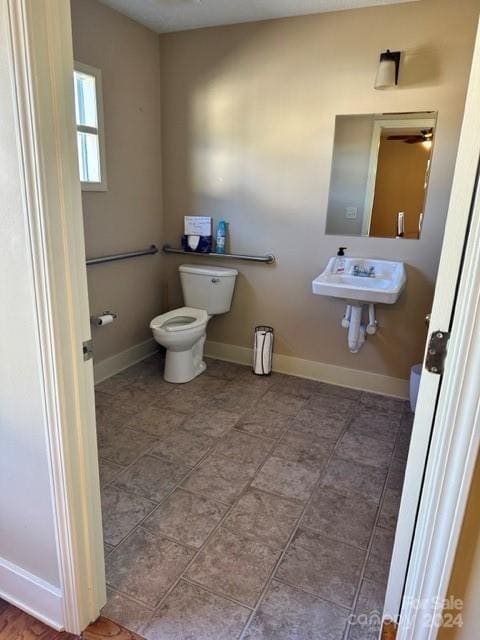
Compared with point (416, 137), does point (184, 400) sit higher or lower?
lower

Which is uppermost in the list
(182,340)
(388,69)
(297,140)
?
(388,69)

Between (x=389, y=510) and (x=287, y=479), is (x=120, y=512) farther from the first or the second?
(x=389, y=510)

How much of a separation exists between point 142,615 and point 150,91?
125 inches

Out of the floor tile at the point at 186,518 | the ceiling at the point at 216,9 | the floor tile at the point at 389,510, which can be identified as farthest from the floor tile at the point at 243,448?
the ceiling at the point at 216,9

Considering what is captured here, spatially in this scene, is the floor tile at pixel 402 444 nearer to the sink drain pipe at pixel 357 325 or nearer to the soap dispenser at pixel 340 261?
the sink drain pipe at pixel 357 325

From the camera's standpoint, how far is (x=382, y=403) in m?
2.89

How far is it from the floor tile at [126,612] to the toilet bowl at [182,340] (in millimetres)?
1647

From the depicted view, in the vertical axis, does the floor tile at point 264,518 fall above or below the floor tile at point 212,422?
below

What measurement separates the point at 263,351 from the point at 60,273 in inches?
89.1

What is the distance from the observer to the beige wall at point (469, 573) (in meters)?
0.87

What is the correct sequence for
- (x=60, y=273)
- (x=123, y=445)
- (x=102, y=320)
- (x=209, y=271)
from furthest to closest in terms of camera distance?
(x=209, y=271)
(x=102, y=320)
(x=123, y=445)
(x=60, y=273)

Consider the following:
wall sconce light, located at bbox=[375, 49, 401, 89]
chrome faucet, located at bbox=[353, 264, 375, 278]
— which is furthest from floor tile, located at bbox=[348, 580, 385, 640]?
wall sconce light, located at bbox=[375, 49, 401, 89]

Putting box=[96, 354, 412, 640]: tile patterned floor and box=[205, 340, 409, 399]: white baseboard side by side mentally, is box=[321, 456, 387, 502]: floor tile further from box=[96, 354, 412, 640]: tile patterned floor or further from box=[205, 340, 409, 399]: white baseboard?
box=[205, 340, 409, 399]: white baseboard

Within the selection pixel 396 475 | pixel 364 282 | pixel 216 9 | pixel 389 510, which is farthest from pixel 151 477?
pixel 216 9
